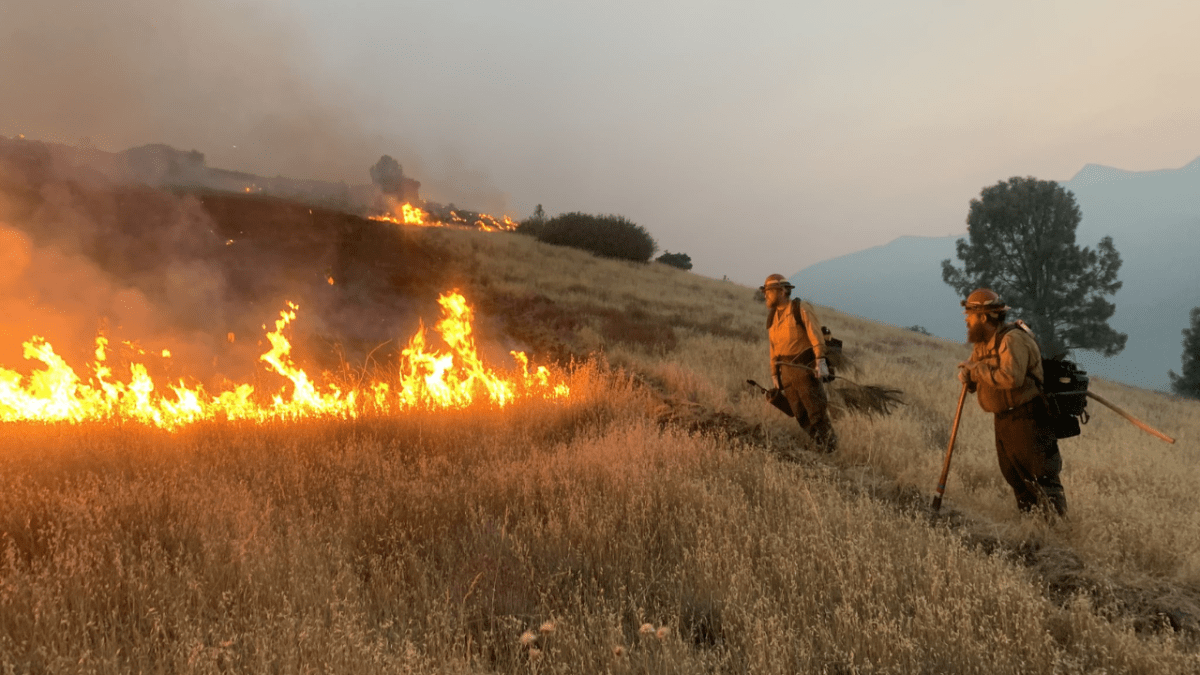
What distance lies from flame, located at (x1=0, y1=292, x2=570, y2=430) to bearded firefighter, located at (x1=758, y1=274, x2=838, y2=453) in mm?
3025

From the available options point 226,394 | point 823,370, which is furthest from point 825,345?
point 226,394

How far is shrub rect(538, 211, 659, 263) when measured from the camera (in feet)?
98.6

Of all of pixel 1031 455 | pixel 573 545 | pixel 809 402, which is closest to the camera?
pixel 573 545

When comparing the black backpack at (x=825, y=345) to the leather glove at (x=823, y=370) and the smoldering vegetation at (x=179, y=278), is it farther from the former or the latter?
the smoldering vegetation at (x=179, y=278)

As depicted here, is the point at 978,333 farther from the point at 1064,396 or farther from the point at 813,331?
the point at 813,331

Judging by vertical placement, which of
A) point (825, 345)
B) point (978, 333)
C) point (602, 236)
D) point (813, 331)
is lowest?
point (825, 345)

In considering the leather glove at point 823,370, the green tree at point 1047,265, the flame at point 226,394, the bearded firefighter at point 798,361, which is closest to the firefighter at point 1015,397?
the leather glove at point 823,370

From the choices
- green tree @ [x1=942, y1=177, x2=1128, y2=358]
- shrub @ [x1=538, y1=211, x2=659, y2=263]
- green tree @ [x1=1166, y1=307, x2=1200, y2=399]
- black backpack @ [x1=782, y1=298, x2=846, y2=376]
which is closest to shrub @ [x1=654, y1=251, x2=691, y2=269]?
shrub @ [x1=538, y1=211, x2=659, y2=263]

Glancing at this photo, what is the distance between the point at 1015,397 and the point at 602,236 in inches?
1038

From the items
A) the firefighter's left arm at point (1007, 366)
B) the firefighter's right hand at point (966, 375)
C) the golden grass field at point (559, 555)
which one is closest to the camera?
the golden grass field at point (559, 555)

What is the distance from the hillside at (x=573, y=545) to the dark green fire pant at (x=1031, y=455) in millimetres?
310

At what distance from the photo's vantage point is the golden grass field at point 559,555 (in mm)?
2750

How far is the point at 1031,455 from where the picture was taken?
491 centimetres

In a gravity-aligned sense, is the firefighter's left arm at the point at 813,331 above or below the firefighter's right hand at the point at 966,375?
above
